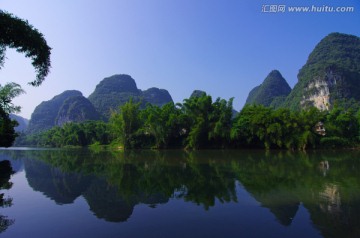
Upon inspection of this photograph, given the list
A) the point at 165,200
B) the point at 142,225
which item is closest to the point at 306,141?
the point at 165,200

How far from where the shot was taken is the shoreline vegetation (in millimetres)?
31094

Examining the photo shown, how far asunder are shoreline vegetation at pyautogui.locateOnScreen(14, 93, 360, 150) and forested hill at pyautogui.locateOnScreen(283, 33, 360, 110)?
44654 millimetres

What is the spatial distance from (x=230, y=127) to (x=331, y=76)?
6901 cm

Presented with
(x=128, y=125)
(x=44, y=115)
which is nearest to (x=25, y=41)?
(x=128, y=125)

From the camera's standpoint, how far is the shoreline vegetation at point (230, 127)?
31094 millimetres

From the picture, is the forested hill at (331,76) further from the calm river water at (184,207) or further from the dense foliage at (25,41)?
the dense foliage at (25,41)

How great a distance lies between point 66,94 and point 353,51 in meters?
159

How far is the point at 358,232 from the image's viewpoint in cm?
444

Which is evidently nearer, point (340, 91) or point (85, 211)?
point (85, 211)

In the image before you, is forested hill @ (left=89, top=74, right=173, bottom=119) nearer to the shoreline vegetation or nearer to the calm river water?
the shoreline vegetation

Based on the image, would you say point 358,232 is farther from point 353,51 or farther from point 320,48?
point 320,48

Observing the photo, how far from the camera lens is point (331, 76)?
86812 mm

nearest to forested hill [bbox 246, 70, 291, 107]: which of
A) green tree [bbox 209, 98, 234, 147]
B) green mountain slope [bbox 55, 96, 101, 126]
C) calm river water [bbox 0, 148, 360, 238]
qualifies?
green mountain slope [bbox 55, 96, 101, 126]

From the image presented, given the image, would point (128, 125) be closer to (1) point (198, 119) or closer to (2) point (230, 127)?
(1) point (198, 119)
